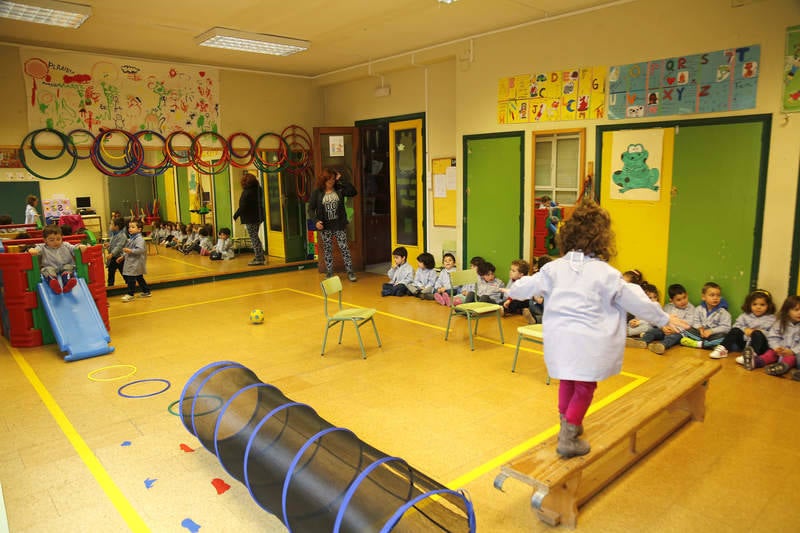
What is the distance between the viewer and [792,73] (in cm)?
523

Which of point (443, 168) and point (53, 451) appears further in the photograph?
point (443, 168)

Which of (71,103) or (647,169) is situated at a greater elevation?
(71,103)

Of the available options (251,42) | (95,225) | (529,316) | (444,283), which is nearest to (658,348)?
(529,316)

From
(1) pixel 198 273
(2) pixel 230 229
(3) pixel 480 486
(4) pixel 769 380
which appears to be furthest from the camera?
(2) pixel 230 229

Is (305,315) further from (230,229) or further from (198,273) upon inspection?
(230,229)

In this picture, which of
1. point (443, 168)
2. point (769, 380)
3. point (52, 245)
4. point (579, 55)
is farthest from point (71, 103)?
point (769, 380)

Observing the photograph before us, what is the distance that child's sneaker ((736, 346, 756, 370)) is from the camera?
16.8 feet

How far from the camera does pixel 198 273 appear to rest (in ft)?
33.2

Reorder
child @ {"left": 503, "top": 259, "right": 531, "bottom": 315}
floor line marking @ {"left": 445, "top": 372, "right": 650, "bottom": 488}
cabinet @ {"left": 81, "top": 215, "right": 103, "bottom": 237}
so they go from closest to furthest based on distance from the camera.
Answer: floor line marking @ {"left": 445, "top": 372, "right": 650, "bottom": 488} < child @ {"left": 503, "top": 259, "right": 531, "bottom": 315} < cabinet @ {"left": 81, "top": 215, "right": 103, "bottom": 237}

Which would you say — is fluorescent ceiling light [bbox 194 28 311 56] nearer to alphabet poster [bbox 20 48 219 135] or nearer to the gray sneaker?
alphabet poster [bbox 20 48 219 135]

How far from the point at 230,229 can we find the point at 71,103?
4.95 m

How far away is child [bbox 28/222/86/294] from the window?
7.22 m

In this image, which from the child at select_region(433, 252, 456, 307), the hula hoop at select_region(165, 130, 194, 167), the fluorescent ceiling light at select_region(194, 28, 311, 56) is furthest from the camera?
the hula hoop at select_region(165, 130, 194, 167)

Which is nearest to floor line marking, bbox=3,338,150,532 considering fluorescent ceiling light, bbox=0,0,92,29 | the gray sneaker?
fluorescent ceiling light, bbox=0,0,92,29
